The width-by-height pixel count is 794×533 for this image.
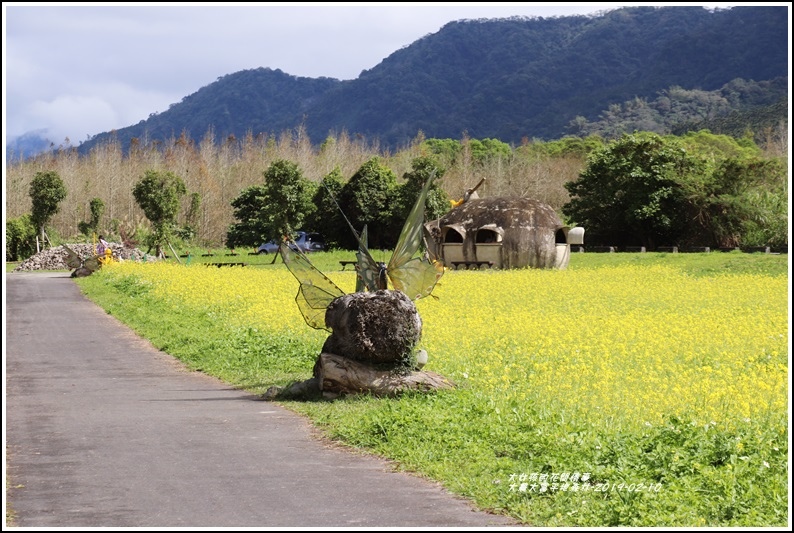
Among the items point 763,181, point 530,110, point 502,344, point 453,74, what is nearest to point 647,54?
point 530,110

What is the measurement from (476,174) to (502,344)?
63438 millimetres

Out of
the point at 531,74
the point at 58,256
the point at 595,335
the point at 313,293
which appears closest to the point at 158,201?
the point at 58,256

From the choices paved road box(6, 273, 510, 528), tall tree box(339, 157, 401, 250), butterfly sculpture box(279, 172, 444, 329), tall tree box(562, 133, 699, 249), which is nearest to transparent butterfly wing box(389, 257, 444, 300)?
butterfly sculpture box(279, 172, 444, 329)

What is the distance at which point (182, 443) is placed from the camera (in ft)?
33.7

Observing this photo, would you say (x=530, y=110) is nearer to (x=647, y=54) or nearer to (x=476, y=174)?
(x=647, y=54)

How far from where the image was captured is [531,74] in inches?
6093

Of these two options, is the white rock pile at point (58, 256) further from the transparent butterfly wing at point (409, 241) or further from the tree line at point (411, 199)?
the transparent butterfly wing at point (409, 241)

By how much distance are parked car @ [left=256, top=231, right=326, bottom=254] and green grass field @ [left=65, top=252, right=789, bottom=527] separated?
26.2 metres

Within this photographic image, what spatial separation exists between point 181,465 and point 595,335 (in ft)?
31.7

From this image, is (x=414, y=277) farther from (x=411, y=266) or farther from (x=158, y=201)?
(x=158, y=201)

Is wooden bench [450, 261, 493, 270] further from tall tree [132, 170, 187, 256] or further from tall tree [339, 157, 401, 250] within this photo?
tall tree [132, 170, 187, 256]

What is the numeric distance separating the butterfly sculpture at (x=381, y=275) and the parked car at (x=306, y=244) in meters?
39.8

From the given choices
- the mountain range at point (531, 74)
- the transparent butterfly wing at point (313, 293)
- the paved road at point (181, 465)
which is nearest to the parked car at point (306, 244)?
the paved road at point (181, 465)

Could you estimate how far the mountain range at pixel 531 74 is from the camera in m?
130
